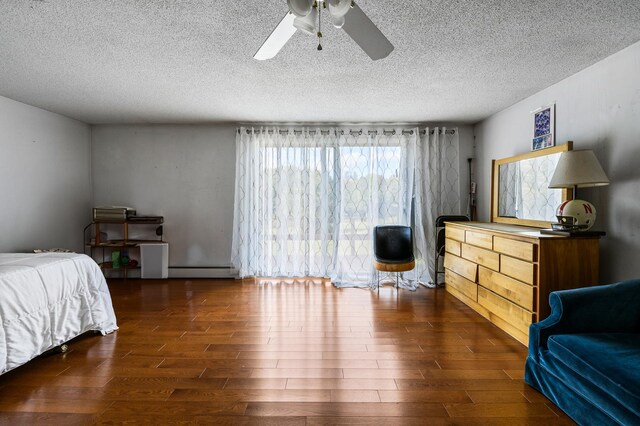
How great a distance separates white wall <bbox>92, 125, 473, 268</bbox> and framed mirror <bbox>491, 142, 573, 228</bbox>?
3.74 metres

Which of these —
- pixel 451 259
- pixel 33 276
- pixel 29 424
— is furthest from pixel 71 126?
pixel 451 259

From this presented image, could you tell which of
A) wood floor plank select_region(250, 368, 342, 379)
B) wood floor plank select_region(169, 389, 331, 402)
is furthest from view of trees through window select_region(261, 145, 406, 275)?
wood floor plank select_region(169, 389, 331, 402)

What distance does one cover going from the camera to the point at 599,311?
2.04 m

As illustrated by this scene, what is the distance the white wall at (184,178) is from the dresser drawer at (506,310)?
142 inches

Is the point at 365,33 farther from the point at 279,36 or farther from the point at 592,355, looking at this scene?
the point at 592,355

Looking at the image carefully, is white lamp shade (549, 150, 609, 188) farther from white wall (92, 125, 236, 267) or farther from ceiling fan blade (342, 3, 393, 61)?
white wall (92, 125, 236, 267)

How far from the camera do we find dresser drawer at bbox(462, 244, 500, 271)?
3227 mm

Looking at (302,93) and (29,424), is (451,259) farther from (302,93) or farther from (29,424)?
(29,424)

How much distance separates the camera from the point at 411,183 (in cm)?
495

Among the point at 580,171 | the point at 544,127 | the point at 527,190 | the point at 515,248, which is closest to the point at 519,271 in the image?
the point at 515,248

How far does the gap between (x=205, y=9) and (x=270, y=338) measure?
2547 mm

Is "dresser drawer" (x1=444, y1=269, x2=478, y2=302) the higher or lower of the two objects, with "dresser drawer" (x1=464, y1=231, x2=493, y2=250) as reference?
lower

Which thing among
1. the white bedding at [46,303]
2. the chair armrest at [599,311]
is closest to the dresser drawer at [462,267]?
the chair armrest at [599,311]

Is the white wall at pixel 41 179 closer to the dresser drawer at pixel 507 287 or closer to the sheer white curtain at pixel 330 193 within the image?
the sheer white curtain at pixel 330 193
